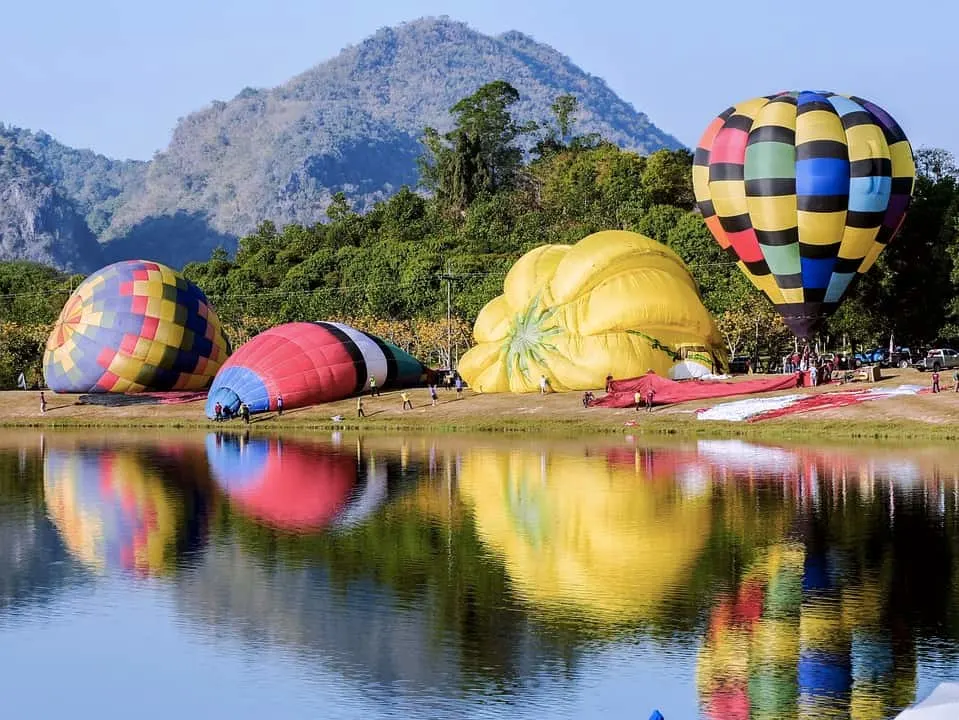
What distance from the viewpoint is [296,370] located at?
204 ft

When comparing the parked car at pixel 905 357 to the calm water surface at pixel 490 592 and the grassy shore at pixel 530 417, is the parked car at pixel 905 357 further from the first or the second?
the calm water surface at pixel 490 592

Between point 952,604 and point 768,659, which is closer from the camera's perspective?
point 768,659

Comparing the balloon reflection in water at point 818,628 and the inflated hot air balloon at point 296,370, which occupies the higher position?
the inflated hot air balloon at point 296,370

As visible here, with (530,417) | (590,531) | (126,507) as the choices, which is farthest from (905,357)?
(590,531)

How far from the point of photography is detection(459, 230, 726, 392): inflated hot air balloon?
5906 cm

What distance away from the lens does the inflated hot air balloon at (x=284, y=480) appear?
108 feet

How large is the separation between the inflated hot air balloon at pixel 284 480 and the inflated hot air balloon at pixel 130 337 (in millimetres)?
14214

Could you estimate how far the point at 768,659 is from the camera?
19.1 meters

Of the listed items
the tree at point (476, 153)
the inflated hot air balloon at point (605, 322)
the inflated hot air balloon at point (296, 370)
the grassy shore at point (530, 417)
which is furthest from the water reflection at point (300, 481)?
the tree at point (476, 153)

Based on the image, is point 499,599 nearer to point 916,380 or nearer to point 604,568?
point 604,568

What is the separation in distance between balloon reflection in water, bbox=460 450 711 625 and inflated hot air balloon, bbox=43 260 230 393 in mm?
28412

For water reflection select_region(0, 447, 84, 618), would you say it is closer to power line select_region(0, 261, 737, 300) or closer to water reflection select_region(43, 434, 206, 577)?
water reflection select_region(43, 434, 206, 577)

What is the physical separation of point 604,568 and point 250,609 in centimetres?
590

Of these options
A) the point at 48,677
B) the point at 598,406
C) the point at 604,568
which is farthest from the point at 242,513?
the point at 598,406
